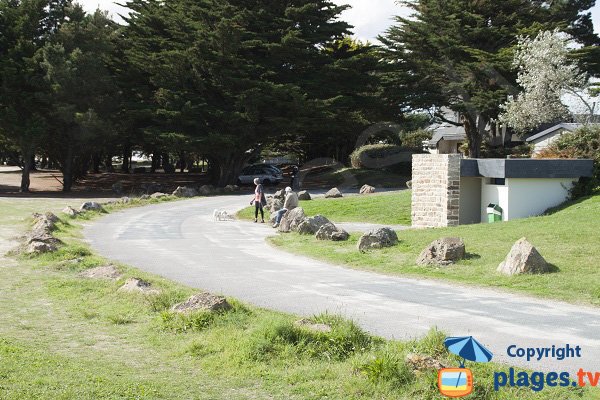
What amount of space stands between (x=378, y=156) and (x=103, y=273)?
34.1 meters

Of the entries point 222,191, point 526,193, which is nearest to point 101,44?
point 222,191

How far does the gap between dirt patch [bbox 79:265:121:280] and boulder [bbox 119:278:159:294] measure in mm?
1491

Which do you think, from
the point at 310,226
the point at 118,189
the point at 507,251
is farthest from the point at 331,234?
the point at 118,189

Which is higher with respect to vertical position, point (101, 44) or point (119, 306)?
point (101, 44)

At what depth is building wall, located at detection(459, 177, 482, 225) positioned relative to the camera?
79.0 feet

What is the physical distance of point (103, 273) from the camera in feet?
47.0

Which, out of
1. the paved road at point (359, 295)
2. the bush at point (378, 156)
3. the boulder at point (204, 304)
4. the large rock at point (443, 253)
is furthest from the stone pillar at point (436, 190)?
the bush at point (378, 156)

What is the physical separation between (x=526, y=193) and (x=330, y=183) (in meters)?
23.4

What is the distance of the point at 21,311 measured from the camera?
436 inches

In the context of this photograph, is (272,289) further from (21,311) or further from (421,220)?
(421,220)

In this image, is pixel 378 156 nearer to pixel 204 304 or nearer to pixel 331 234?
pixel 331 234

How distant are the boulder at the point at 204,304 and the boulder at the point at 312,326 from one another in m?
1.45

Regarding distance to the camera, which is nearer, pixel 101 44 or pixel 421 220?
pixel 421 220

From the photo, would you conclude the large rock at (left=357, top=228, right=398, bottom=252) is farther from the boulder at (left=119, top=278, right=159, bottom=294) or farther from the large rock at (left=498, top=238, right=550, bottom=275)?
the boulder at (left=119, top=278, right=159, bottom=294)
